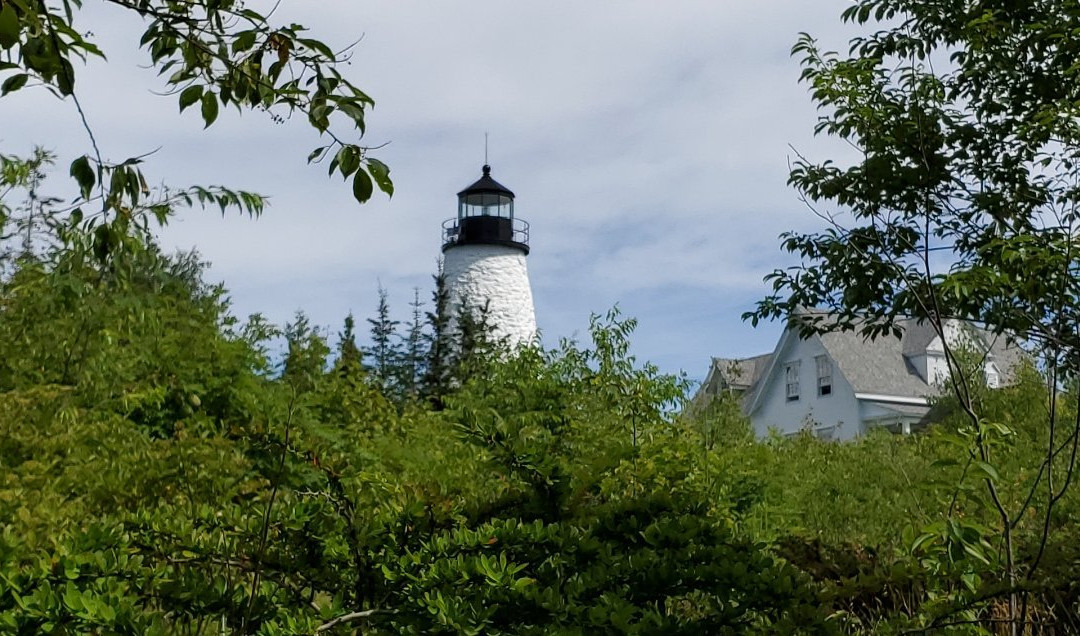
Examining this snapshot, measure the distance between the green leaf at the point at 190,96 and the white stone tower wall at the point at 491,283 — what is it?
25313 millimetres

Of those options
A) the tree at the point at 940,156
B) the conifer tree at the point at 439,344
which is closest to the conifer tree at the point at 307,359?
the tree at the point at 940,156

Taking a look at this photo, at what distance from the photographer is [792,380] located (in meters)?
29.3

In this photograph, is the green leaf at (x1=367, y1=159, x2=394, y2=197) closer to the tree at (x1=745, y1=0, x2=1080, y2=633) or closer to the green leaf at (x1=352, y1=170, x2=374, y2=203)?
the green leaf at (x1=352, y1=170, x2=374, y2=203)

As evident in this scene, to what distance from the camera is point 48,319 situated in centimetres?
732

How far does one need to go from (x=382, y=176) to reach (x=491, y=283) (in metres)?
26.1

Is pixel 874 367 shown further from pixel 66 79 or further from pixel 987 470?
pixel 66 79

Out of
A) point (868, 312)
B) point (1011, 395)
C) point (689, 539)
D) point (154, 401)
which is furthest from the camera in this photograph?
point (1011, 395)

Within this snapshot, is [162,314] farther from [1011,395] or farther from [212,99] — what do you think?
[1011,395]

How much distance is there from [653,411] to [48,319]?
436 cm

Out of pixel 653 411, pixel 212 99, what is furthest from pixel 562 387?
pixel 212 99

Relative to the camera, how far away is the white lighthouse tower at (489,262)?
29.0 meters

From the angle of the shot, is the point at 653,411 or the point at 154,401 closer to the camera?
the point at 154,401

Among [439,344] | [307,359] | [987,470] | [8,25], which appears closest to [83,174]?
[8,25]

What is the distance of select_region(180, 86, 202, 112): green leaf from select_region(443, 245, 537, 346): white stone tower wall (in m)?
25.3
